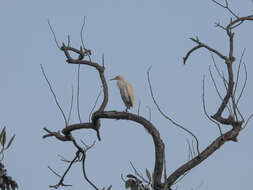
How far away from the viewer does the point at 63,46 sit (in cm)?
533

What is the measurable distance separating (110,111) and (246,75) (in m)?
1.41

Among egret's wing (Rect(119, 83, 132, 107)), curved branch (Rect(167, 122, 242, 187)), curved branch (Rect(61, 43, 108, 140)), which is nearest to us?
curved branch (Rect(167, 122, 242, 187))

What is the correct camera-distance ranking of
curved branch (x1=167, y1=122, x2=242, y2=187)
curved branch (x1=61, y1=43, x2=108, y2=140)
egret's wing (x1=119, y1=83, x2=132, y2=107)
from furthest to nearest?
egret's wing (x1=119, y1=83, x2=132, y2=107) < curved branch (x1=61, y1=43, x2=108, y2=140) < curved branch (x1=167, y1=122, x2=242, y2=187)

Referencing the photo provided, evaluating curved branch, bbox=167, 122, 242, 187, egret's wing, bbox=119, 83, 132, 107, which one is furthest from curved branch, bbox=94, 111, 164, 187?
egret's wing, bbox=119, 83, 132, 107

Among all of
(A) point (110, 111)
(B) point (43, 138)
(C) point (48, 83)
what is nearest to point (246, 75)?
(A) point (110, 111)

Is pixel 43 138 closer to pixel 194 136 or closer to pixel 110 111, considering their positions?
pixel 110 111

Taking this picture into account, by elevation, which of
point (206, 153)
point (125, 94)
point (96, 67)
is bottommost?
point (206, 153)

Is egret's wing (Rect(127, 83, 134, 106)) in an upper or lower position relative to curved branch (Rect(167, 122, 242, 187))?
upper

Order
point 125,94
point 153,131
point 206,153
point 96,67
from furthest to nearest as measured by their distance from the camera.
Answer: point 125,94 → point 96,67 → point 153,131 → point 206,153

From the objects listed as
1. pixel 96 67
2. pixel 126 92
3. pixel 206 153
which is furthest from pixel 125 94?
pixel 206 153

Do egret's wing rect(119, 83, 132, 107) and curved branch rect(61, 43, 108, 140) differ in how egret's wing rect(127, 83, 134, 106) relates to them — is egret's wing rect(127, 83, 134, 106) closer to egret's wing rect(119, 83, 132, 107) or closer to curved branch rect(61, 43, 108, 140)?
egret's wing rect(119, 83, 132, 107)

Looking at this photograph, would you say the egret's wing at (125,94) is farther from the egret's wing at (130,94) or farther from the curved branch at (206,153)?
the curved branch at (206,153)

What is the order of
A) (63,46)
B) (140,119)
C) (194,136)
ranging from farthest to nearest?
(63,46), (140,119), (194,136)

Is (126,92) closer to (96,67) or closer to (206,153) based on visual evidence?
(96,67)
